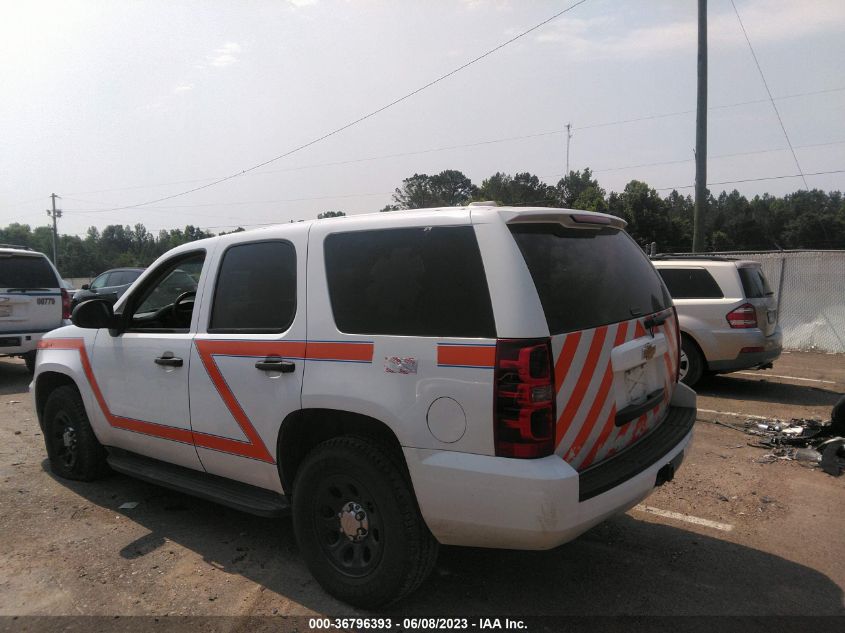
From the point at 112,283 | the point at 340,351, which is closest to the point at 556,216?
the point at 340,351

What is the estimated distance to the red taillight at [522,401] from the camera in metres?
2.46

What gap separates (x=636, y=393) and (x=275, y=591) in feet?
7.25

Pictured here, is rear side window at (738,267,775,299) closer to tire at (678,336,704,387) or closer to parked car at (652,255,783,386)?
parked car at (652,255,783,386)

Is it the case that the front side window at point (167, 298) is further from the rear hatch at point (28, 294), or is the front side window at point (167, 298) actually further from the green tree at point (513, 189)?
the green tree at point (513, 189)

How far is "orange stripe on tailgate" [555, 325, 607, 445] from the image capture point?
8.46 feet

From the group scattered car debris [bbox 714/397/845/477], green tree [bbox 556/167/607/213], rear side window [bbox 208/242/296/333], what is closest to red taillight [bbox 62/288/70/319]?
rear side window [bbox 208/242/296/333]

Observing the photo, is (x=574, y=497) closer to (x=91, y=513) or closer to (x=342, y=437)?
(x=342, y=437)

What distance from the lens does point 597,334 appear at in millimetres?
2830

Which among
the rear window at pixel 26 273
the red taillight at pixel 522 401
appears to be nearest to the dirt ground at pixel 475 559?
the red taillight at pixel 522 401

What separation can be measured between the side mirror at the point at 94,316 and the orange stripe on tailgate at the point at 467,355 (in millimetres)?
2757

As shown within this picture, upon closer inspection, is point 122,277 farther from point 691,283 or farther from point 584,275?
point 584,275

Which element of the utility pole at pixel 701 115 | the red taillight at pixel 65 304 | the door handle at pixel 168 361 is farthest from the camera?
the utility pole at pixel 701 115

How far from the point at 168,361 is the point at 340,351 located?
1.47m

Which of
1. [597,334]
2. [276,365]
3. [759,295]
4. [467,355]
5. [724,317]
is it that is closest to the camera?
[467,355]
